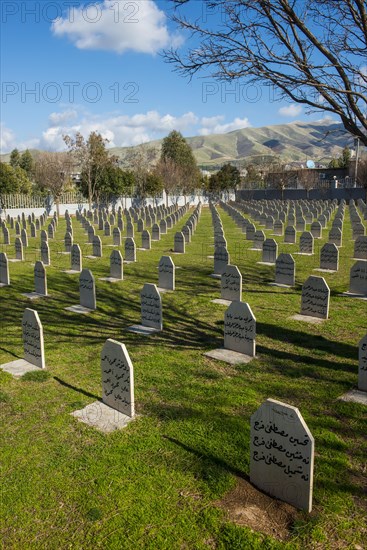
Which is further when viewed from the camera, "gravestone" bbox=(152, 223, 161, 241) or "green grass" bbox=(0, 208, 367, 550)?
"gravestone" bbox=(152, 223, 161, 241)

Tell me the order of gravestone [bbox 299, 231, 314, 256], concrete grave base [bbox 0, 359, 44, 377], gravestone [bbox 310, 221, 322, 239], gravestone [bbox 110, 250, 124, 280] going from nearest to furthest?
concrete grave base [bbox 0, 359, 44, 377] < gravestone [bbox 110, 250, 124, 280] < gravestone [bbox 299, 231, 314, 256] < gravestone [bbox 310, 221, 322, 239]

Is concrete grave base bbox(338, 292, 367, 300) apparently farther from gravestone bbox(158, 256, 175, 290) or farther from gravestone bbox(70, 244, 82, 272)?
gravestone bbox(70, 244, 82, 272)

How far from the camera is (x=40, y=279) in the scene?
33.7 feet

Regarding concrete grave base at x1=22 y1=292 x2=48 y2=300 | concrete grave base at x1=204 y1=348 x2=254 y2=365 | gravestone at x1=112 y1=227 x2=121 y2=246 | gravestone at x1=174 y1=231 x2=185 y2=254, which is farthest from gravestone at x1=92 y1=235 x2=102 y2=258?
concrete grave base at x1=204 y1=348 x2=254 y2=365

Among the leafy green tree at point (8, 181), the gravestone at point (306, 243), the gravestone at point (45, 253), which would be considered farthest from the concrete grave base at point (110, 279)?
the leafy green tree at point (8, 181)

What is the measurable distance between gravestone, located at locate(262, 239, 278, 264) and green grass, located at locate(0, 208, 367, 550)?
4970 mm

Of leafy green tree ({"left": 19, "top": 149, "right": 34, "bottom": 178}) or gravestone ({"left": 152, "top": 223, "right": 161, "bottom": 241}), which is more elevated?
leafy green tree ({"left": 19, "top": 149, "right": 34, "bottom": 178})

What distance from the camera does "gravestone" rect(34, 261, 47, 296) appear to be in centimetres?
1017

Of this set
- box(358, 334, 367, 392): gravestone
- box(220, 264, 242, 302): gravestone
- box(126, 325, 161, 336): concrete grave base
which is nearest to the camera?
box(358, 334, 367, 392): gravestone

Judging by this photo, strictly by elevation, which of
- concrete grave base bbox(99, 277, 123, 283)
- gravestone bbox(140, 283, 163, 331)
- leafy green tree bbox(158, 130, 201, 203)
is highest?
leafy green tree bbox(158, 130, 201, 203)

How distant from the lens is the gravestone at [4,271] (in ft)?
37.6

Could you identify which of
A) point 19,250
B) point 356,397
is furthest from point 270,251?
point 356,397

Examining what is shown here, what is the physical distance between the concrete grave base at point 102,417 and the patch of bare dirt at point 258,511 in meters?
1.43

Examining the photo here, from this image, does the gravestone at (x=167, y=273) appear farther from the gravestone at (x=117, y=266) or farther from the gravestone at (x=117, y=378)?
the gravestone at (x=117, y=378)
